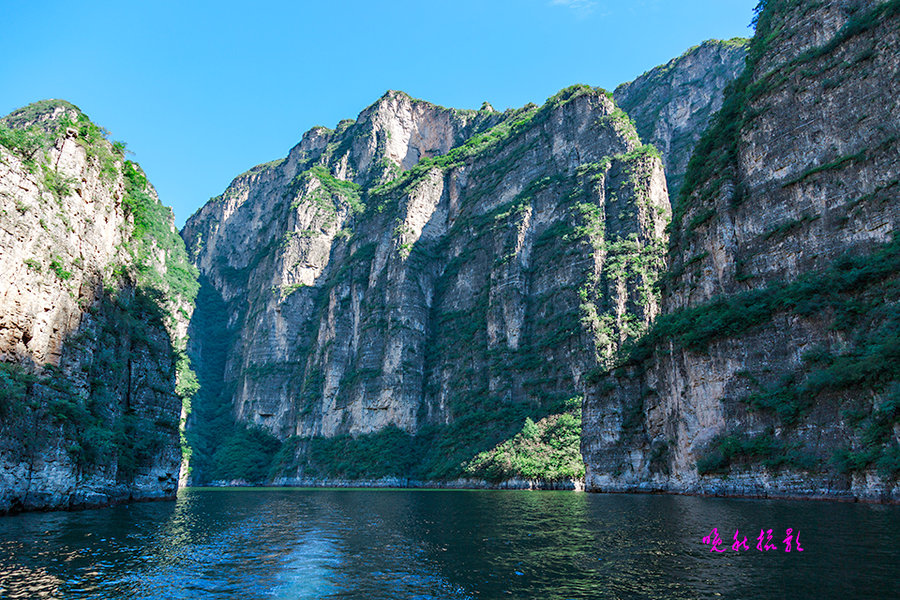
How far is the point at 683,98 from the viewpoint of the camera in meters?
123

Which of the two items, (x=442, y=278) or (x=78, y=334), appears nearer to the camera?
(x=78, y=334)

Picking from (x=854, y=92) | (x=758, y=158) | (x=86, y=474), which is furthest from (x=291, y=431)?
(x=854, y=92)

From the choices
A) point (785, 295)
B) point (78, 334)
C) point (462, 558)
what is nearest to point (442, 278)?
point (785, 295)

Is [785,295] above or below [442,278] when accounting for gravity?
below

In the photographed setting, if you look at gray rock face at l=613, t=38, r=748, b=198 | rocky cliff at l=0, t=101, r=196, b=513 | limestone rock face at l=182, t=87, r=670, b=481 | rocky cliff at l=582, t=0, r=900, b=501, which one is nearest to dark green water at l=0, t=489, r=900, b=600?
rocky cliff at l=0, t=101, r=196, b=513

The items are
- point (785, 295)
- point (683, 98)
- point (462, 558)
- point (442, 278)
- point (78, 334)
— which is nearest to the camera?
point (462, 558)

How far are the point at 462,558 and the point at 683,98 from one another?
131220 millimetres

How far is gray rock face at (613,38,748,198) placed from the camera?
115 metres

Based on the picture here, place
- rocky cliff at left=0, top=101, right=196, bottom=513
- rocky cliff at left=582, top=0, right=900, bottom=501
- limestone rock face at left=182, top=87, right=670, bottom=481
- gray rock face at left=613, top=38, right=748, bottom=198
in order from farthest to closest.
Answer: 1. gray rock face at left=613, top=38, right=748, bottom=198
2. limestone rock face at left=182, top=87, right=670, bottom=481
3. rocky cliff at left=582, top=0, right=900, bottom=501
4. rocky cliff at left=0, top=101, right=196, bottom=513

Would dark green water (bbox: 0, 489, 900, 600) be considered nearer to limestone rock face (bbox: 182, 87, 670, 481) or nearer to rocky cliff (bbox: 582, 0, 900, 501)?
rocky cliff (bbox: 582, 0, 900, 501)

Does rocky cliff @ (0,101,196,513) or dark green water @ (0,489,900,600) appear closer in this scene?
dark green water @ (0,489,900,600)

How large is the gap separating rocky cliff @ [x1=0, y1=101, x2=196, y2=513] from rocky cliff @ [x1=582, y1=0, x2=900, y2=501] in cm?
3835

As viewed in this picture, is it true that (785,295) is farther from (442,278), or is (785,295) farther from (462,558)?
(442,278)

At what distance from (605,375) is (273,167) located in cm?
16500
